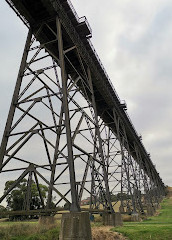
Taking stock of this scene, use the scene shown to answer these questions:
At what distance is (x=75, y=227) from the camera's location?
22.0ft

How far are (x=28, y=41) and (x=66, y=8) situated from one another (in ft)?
9.58

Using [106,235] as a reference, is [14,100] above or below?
above

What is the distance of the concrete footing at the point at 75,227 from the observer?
662cm

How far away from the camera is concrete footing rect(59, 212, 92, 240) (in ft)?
21.7

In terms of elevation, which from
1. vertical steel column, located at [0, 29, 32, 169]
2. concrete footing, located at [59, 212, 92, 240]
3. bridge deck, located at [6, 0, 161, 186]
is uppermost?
bridge deck, located at [6, 0, 161, 186]

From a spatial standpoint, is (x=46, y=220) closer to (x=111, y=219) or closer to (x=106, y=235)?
(x=106, y=235)

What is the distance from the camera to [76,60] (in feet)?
49.1

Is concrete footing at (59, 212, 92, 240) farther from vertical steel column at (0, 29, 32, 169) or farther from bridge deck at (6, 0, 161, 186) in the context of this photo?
bridge deck at (6, 0, 161, 186)

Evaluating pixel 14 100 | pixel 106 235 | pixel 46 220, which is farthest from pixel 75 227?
pixel 14 100

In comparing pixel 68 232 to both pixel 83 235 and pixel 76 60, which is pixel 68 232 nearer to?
pixel 83 235

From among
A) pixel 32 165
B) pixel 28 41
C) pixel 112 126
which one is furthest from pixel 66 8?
pixel 112 126

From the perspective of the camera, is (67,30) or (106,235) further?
→ (67,30)

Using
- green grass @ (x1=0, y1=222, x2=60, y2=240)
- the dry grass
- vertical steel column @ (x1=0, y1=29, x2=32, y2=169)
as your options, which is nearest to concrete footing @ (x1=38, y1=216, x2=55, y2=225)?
green grass @ (x1=0, y1=222, x2=60, y2=240)

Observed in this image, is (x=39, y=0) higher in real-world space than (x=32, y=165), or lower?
higher
